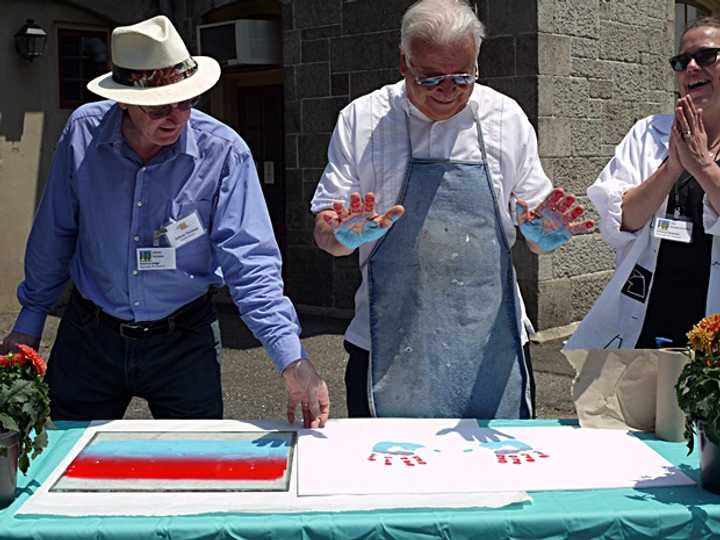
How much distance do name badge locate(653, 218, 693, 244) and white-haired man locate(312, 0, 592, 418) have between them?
30cm

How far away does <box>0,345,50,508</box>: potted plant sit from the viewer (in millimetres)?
1813

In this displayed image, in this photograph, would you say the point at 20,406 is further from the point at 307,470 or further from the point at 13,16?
the point at 13,16

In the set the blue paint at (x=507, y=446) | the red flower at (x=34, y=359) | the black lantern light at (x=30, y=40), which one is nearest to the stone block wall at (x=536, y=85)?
the black lantern light at (x=30, y=40)

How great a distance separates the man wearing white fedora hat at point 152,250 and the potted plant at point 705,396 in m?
0.82

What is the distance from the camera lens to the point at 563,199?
2.34 meters

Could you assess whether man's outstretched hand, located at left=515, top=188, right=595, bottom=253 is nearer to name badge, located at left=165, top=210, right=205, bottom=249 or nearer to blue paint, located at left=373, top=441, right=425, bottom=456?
blue paint, located at left=373, top=441, right=425, bottom=456

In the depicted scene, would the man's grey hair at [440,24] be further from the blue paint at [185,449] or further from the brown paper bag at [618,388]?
the blue paint at [185,449]

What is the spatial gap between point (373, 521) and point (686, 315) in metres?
1.20

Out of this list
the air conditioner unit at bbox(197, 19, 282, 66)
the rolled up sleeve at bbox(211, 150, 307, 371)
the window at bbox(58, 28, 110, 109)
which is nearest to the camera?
the rolled up sleeve at bbox(211, 150, 307, 371)

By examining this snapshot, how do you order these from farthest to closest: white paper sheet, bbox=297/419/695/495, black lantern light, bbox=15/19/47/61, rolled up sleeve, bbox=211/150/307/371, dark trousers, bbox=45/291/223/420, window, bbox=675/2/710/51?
window, bbox=675/2/710/51 < black lantern light, bbox=15/19/47/61 < dark trousers, bbox=45/291/223/420 < rolled up sleeve, bbox=211/150/307/371 < white paper sheet, bbox=297/419/695/495

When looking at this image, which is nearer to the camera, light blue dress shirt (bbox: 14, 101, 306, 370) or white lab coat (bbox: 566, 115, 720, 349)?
light blue dress shirt (bbox: 14, 101, 306, 370)

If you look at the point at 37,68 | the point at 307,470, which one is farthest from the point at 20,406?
the point at 37,68

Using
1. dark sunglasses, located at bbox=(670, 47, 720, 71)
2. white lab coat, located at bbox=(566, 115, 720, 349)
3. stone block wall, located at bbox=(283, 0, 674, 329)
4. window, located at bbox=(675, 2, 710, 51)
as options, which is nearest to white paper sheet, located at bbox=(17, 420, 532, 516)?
white lab coat, located at bbox=(566, 115, 720, 349)

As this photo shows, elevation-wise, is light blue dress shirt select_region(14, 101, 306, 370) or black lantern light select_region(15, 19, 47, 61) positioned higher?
black lantern light select_region(15, 19, 47, 61)
